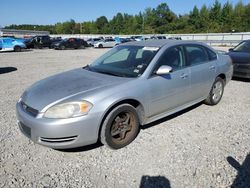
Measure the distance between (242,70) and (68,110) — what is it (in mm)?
6900

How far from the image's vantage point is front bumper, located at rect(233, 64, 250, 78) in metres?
7.98

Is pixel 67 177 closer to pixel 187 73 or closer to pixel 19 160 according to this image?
pixel 19 160

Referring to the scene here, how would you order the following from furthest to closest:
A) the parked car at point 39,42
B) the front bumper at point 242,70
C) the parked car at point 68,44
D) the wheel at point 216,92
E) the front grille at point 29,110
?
1. the parked car at point 39,42
2. the parked car at point 68,44
3. the front bumper at point 242,70
4. the wheel at point 216,92
5. the front grille at point 29,110

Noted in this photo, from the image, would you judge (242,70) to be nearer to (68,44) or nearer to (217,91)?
(217,91)

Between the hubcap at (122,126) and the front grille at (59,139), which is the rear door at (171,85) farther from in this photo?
the front grille at (59,139)

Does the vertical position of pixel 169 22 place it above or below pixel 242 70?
above

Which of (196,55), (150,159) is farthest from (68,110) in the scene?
(196,55)

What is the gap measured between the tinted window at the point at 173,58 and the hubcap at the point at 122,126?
102 centimetres

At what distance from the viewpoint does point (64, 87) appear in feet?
11.9

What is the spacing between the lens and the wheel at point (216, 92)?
5.53m

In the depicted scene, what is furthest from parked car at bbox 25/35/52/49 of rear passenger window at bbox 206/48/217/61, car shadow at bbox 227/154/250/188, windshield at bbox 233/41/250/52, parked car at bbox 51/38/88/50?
car shadow at bbox 227/154/250/188

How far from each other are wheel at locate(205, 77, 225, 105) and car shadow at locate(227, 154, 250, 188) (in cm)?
219

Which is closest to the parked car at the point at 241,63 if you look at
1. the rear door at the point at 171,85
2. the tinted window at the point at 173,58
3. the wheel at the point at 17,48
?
the rear door at the point at 171,85

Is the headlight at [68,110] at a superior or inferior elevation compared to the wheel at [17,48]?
inferior
